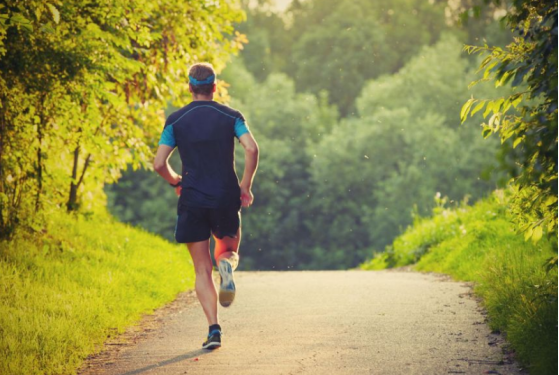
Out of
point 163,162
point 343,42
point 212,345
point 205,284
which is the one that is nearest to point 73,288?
point 205,284

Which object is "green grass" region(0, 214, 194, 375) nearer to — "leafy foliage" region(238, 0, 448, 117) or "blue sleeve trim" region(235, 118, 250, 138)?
"blue sleeve trim" region(235, 118, 250, 138)

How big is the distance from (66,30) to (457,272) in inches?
240

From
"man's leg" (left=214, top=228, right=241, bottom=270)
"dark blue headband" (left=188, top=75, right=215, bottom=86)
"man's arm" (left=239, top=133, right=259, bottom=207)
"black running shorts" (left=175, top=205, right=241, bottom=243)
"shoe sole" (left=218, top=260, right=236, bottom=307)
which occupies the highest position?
"dark blue headband" (left=188, top=75, right=215, bottom=86)

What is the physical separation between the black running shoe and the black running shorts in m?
0.75

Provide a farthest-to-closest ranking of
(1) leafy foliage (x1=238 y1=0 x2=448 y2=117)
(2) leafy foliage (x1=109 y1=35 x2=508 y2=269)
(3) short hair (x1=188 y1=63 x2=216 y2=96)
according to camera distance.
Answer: (1) leafy foliage (x1=238 y1=0 x2=448 y2=117), (2) leafy foliage (x1=109 y1=35 x2=508 y2=269), (3) short hair (x1=188 y1=63 x2=216 y2=96)

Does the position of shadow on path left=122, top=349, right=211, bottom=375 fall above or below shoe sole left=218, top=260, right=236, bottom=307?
below

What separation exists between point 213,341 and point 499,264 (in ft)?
11.6

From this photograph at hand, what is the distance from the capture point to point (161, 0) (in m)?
10.7

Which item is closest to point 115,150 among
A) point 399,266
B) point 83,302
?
point 83,302

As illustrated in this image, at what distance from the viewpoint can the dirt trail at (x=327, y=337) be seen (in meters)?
5.39

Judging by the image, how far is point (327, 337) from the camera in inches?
248

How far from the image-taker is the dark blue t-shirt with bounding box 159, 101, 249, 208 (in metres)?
5.93

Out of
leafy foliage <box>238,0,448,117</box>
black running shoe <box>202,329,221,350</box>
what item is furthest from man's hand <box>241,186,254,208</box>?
leafy foliage <box>238,0,448,117</box>

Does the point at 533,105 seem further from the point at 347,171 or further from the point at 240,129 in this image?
the point at 347,171
